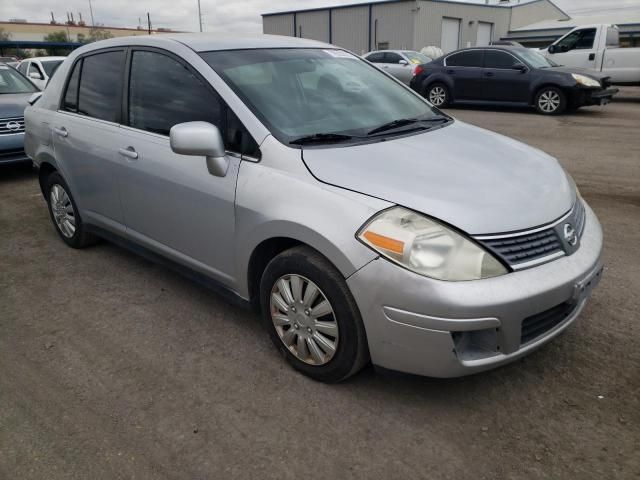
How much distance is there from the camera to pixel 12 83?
854 centimetres

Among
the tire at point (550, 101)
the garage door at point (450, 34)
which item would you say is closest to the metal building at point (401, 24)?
the garage door at point (450, 34)

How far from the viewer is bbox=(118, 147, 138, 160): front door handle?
138 inches

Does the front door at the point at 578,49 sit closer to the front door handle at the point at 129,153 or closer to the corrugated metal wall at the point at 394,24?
the front door handle at the point at 129,153

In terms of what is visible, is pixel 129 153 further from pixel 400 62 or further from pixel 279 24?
pixel 279 24

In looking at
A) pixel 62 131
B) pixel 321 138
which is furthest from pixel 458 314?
pixel 62 131

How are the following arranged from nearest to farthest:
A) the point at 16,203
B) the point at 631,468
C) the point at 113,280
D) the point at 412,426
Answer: the point at 631,468
the point at 412,426
the point at 113,280
the point at 16,203

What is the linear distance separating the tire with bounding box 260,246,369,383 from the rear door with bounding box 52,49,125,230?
1.65 metres

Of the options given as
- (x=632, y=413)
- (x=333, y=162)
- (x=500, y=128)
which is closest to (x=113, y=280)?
(x=333, y=162)

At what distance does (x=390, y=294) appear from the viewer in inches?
90.0

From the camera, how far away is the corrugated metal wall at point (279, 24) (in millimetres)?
41594

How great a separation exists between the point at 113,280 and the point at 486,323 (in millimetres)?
2921

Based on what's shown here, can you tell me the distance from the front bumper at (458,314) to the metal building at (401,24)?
35.8 meters

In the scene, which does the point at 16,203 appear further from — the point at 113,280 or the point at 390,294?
the point at 390,294

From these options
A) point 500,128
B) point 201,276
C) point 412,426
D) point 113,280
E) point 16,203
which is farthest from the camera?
point 500,128
